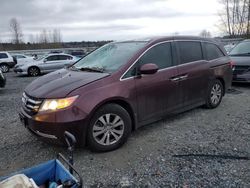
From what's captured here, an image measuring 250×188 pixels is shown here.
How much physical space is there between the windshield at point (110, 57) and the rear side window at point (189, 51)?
0.90 meters

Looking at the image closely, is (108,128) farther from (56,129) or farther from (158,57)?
(158,57)

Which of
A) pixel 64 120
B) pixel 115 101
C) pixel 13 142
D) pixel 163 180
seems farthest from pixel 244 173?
pixel 13 142

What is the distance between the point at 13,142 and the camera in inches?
184

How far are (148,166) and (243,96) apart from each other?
5045 millimetres

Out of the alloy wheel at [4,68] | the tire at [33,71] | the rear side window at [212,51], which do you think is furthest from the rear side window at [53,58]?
the rear side window at [212,51]

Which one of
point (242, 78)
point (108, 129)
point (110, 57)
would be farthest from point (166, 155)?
point (242, 78)

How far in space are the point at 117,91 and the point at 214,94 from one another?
302 cm

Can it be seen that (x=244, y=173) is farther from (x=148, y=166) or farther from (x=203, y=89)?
(x=203, y=89)

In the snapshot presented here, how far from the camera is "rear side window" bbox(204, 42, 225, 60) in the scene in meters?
6.16

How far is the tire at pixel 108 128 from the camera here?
3.98 metres

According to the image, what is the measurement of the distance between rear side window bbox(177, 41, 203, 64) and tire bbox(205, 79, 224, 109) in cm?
76

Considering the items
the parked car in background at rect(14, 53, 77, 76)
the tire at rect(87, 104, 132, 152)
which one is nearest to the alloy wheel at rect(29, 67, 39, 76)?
the parked car in background at rect(14, 53, 77, 76)

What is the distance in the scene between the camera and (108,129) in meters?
4.13

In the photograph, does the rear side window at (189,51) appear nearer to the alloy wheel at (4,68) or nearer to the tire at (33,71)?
the tire at (33,71)
